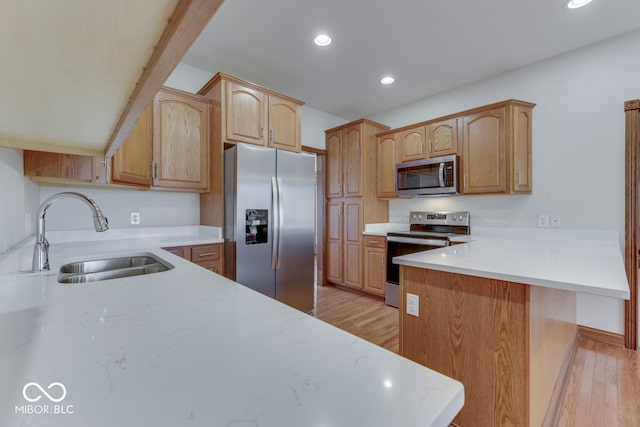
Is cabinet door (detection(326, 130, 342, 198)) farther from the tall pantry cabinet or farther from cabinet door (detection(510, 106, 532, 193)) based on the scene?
cabinet door (detection(510, 106, 532, 193))

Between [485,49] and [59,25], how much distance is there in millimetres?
3245

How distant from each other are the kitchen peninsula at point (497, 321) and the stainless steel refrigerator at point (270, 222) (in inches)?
57.3

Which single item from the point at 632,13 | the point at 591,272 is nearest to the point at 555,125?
the point at 632,13

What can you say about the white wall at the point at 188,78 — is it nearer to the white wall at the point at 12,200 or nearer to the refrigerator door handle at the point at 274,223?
the refrigerator door handle at the point at 274,223

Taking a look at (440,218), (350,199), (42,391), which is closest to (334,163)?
(350,199)

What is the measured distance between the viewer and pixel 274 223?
8.96 ft

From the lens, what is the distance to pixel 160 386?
404mm

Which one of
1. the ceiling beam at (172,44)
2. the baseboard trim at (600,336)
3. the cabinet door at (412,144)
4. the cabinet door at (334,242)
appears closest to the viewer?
the ceiling beam at (172,44)

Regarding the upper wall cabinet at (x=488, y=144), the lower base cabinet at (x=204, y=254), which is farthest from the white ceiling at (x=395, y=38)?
the lower base cabinet at (x=204, y=254)

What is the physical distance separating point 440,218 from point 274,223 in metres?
2.07

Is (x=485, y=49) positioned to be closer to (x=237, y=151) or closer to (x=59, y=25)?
(x=237, y=151)

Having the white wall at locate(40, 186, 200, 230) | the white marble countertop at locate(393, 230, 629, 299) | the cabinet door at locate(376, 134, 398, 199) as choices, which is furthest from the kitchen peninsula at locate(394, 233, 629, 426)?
the white wall at locate(40, 186, 200, 230)

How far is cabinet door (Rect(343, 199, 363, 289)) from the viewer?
3.76m

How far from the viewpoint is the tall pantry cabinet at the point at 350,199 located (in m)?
3.75
